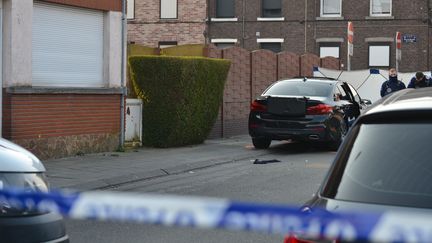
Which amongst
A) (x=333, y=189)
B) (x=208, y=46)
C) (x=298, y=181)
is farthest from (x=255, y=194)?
(x=208, y=46)

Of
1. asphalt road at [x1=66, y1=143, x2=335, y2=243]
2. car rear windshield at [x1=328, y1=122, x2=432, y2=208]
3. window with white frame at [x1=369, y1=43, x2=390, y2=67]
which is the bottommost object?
asphalt road at [x1=66, y1=143, x2=335, y2=243]

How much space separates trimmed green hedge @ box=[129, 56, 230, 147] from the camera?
15352 mm

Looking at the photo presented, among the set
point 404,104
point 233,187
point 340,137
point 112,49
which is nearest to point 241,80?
point 340,137

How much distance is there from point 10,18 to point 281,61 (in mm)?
11877

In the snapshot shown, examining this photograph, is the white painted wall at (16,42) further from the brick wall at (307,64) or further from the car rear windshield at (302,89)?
the brick wall at (307,64)

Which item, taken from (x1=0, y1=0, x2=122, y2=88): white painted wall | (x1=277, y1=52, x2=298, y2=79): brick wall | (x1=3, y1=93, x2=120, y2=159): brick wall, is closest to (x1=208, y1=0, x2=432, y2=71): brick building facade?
(x1=277, y1=52, x2=298, y2=79): brick wall

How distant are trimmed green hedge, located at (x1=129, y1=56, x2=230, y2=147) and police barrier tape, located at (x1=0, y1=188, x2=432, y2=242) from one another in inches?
472

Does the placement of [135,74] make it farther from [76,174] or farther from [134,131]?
[76,174]

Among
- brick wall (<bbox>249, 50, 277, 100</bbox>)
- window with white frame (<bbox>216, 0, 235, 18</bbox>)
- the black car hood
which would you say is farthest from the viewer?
window with white frame (<bbox>216, 0, 235, 18</bbox>)

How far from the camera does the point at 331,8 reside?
35.1m

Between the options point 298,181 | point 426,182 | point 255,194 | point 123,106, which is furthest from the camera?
point 123,106

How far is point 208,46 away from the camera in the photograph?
17953 millimetres

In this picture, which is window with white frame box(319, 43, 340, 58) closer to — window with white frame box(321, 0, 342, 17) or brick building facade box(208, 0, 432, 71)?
brick building facade box(208, 0, 432, 71)

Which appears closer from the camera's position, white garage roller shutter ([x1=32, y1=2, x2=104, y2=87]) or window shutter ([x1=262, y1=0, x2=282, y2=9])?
white garage roller shutter ([x1=32, y1=2, x2=104, y2=87])
